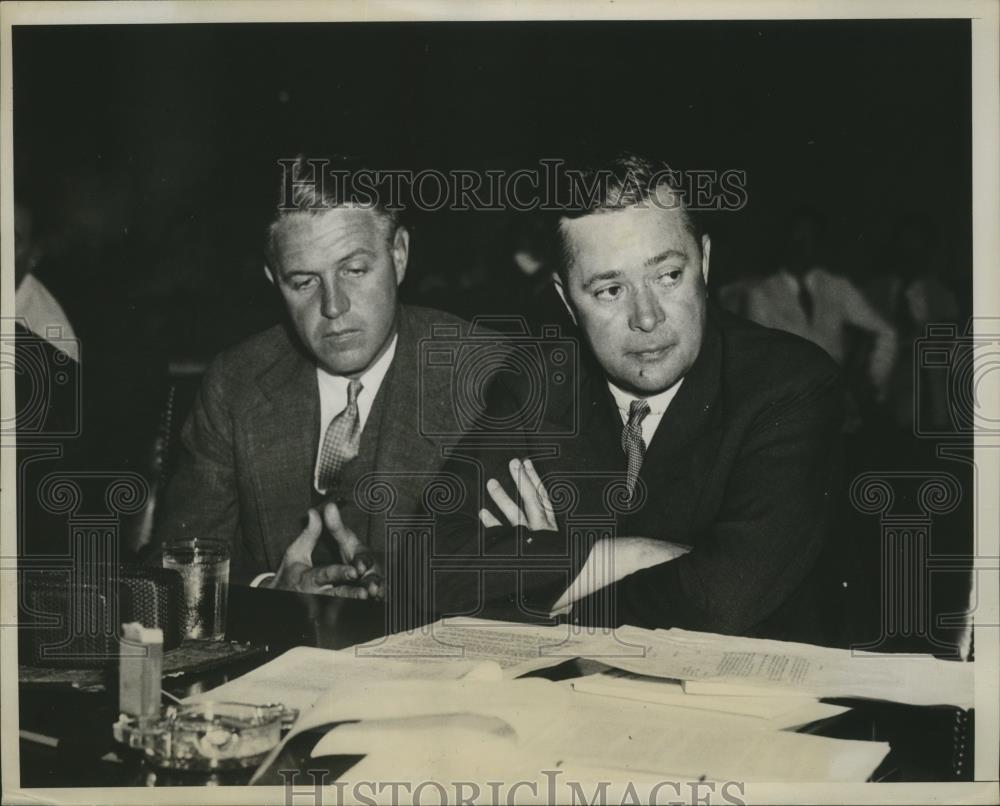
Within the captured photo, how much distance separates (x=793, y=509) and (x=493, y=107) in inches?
31.8

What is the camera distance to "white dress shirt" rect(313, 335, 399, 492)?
1.94 m

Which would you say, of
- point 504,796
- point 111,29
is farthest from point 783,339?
point 111,29

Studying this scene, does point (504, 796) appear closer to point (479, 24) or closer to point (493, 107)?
point (493, 107)

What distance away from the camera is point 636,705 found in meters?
1.74

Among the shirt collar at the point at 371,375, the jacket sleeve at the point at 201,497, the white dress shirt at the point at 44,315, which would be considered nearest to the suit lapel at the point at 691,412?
the shirt collar at the point at 371,375

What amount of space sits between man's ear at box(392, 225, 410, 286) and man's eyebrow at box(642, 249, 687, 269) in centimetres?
39

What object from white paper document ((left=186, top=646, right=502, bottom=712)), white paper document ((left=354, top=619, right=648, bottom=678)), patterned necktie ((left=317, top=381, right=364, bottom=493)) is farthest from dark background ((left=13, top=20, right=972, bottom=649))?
white paper document ((left=186, top=646, right=502, bottom=712))

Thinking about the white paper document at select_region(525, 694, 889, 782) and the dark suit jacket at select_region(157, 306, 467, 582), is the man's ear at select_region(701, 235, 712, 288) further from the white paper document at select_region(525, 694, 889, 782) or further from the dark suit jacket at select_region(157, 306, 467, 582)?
the white paper document at select_region(525, 694, 889, 782)

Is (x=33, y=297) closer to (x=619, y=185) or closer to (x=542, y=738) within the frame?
(x=619, y=185)

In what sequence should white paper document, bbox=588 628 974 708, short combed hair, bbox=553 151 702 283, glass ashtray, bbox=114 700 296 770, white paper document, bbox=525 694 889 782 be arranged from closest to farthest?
glass ashtray, bbox=114 700 296 770, white paper document, bbox=525 694 889 782, white paper document, bbox=588 628 974 708, short combed hair, bbox=553 151 702 283

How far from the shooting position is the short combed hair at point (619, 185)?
1874mm

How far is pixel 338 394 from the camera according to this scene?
6.42 feet

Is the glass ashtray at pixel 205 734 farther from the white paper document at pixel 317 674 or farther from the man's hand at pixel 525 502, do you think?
the man's hand at pixel 525 502

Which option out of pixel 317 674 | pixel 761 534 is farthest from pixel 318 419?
pixel 761 534
